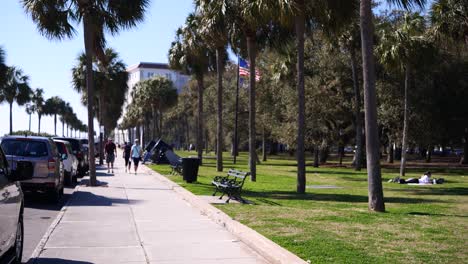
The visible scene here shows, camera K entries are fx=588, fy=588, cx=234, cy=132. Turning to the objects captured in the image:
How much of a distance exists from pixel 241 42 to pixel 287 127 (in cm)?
1526

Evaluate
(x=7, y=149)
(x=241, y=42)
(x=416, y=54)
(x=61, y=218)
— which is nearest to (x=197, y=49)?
(x=241, y=42)

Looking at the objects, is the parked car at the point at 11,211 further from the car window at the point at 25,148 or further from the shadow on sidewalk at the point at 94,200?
the shadow on sidewalk at the point at 94,200

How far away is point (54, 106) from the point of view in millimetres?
116562

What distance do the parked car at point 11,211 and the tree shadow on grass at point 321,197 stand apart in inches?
401

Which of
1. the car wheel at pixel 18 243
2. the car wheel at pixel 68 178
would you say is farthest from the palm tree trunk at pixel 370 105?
the car wheel at pixel 68 178

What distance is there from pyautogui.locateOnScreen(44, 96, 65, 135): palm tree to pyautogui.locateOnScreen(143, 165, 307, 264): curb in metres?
96.9

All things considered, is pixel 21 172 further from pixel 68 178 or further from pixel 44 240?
pixel 68 178

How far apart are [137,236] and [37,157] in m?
5.79

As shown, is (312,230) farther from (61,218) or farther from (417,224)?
(61,218)

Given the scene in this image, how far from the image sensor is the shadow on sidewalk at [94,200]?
15.5 m

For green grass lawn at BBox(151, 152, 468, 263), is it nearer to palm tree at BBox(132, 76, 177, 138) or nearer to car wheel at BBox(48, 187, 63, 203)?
car wheel at BBox(48, 187, 63, 203)

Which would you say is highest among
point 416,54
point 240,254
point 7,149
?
point 416,54

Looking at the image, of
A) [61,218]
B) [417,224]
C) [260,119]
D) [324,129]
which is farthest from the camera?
[260,119]

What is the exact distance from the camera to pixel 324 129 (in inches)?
1574
